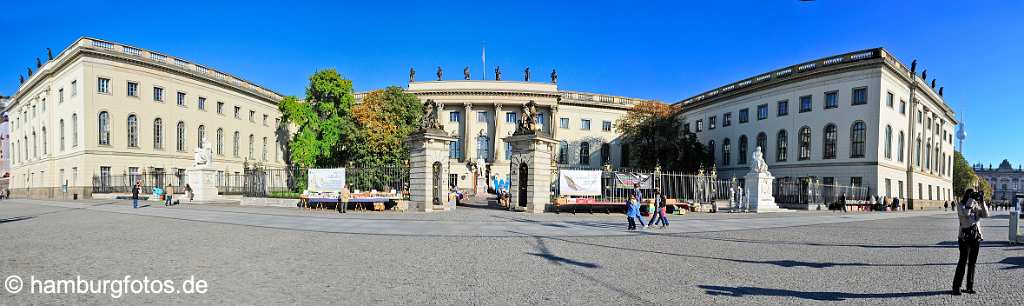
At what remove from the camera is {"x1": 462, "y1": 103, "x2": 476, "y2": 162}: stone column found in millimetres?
56906

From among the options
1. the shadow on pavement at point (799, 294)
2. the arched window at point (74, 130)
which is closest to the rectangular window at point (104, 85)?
the arched window at point (74, 130)

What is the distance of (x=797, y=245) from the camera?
11016 millimetres

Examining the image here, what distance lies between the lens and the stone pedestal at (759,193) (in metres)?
25.3

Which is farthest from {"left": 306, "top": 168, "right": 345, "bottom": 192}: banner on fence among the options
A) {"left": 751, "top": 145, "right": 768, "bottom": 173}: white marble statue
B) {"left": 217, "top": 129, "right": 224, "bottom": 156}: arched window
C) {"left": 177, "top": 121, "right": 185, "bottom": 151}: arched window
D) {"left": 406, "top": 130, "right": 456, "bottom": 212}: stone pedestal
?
{"left": 217, "top": 129, "right": 224, "bottom": 156}: arched window

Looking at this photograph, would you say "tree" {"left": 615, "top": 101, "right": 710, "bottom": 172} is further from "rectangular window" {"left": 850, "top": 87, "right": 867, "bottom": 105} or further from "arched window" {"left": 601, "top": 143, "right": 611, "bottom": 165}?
"rectangular window" {"left": 850, "top": 87, "right": 867, "bottom": 105}

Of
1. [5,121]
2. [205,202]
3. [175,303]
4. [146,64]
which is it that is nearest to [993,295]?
[175,303]

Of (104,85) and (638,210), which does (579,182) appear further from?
(104,85)

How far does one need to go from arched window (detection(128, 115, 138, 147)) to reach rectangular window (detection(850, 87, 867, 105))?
63304mm

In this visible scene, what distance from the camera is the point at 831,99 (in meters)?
40.8

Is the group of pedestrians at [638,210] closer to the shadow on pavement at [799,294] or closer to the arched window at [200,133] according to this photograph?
the shadow on pavement at [799,294]

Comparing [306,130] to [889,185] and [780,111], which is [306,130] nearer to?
[780,111]

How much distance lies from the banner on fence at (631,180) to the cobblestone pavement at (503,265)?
32.6 feet

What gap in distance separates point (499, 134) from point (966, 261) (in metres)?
51.6

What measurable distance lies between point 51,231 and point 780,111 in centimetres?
5078
